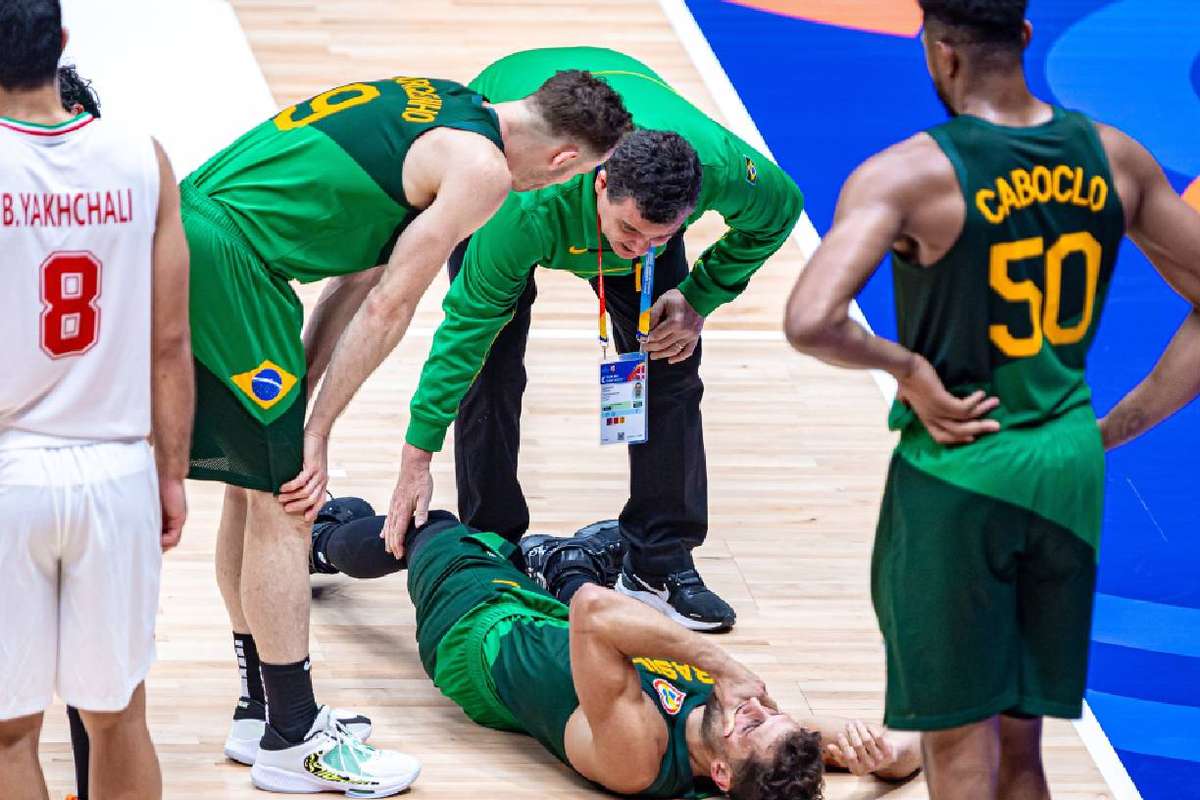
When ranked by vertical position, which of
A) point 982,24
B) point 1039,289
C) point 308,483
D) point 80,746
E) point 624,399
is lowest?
point 80,746

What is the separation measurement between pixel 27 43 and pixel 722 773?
2.11 m

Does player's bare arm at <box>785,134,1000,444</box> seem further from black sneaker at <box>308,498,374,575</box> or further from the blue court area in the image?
black sneaker at <box>308,498,374,575</box>

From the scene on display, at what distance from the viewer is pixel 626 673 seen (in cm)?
409

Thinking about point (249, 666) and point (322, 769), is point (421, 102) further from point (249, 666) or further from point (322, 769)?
point (322, 769)

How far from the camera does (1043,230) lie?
3.06 metres

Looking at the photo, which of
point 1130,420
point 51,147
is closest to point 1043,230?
point 1130,420

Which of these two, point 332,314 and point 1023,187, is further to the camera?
point 332,314

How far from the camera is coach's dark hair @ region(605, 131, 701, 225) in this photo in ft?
Answer: 14.5

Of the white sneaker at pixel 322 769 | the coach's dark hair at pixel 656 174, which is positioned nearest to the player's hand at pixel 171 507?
the white sneaker at pixel 322 769

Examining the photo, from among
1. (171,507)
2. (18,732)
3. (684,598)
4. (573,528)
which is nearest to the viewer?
(18,732)

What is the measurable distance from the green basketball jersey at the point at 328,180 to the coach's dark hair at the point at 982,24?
1.31 m

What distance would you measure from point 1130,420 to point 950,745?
707 mm

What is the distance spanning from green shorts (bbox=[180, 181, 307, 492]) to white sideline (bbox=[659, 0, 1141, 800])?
6.81 feet

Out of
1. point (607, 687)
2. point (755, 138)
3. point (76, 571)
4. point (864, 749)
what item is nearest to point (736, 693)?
point (607, 687)
